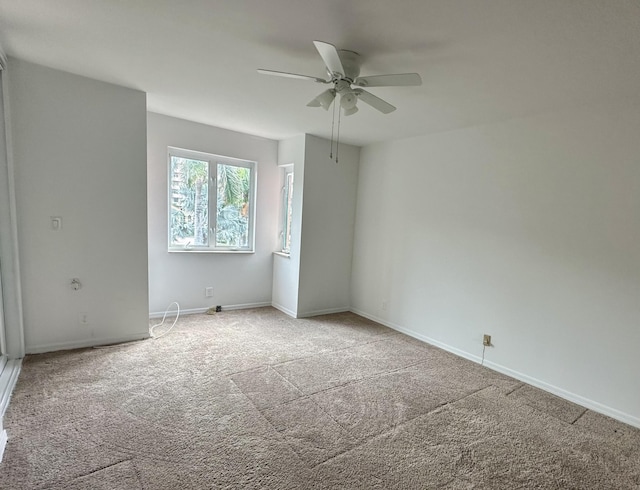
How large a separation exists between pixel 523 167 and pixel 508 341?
5.34 feet

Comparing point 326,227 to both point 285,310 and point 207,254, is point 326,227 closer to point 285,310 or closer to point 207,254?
point 285,310

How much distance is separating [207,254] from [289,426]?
2778mm

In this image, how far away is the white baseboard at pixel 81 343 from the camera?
9.40 ft

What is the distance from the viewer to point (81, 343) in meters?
3.04

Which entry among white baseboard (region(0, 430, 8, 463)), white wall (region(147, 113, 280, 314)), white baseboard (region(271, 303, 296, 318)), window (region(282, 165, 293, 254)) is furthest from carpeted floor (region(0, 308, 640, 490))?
window (region(282, 165, 293, 254))

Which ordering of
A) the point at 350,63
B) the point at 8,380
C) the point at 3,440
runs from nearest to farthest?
1. the point at 3,440
2. the point at 350,63
3. the point at 8,380

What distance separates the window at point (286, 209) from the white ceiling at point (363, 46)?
1.80 metres

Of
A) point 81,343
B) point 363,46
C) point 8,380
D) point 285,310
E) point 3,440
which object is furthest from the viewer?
point 285,310

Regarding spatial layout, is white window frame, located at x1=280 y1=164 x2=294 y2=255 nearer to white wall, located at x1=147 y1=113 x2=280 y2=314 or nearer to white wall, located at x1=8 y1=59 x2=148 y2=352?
white wall, located at x1=147 y1=113 x2=280 y2=314

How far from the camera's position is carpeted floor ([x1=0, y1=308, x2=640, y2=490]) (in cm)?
174

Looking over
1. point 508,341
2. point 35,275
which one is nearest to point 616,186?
point 508,341

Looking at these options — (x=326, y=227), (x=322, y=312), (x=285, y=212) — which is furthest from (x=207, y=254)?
(x=322, y=312)

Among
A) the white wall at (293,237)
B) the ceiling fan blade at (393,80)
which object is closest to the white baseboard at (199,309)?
the white wall at (293,237)

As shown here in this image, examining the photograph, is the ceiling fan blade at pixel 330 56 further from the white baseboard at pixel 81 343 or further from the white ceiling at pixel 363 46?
the white baseboard at pixel 81 343
